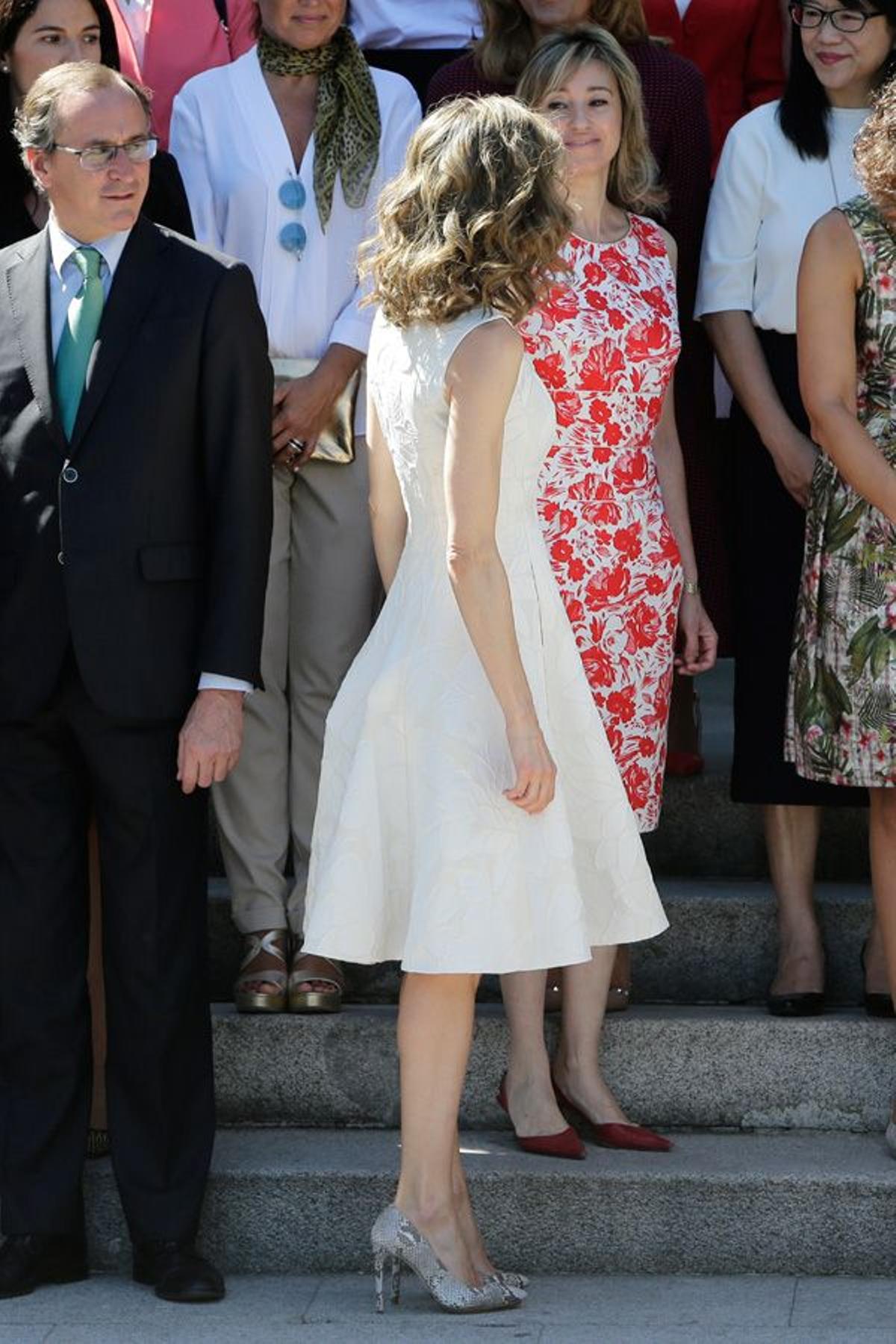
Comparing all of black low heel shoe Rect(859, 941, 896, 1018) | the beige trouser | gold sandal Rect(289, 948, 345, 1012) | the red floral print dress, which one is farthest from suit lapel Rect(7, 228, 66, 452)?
black low heel shoe Rect(859, 941, 896, 1018)

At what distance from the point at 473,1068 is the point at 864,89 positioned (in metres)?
2.09

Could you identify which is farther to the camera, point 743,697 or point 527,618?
point 743,697

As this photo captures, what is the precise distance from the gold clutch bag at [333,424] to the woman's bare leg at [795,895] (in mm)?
1129

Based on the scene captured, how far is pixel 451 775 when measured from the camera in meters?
3.84

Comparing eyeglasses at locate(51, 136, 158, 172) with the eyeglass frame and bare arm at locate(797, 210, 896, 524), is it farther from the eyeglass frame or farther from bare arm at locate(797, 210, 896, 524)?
the eyeglass frame

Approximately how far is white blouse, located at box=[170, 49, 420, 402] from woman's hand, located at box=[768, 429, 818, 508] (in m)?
0.85

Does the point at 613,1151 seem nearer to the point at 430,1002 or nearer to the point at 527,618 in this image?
the point at 430,1002

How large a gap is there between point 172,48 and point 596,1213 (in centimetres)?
275

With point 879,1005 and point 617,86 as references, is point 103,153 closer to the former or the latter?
point 617,86

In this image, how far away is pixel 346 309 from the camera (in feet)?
15.6

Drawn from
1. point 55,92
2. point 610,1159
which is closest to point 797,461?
point 610,1159

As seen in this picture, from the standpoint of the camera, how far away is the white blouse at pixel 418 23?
5531 mm

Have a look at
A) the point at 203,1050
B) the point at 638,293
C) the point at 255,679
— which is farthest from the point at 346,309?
the point at 203,1050

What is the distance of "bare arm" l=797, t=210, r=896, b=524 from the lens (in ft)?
13.9
